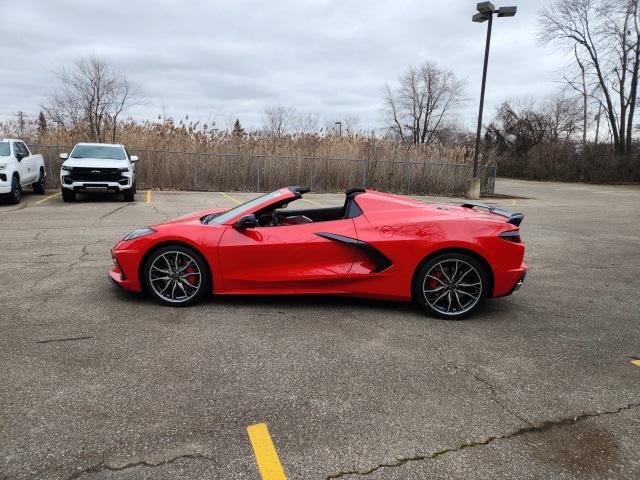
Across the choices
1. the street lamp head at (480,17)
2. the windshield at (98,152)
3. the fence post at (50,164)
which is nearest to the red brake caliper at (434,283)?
the windshield at (98,152)

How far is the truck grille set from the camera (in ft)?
44.3

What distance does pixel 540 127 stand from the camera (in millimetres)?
58812

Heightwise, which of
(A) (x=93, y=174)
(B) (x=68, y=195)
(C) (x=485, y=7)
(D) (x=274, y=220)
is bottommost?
(B) (x=68, y=195)

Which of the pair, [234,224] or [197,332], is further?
[234,224]

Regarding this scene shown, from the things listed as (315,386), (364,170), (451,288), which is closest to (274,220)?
(451,288)

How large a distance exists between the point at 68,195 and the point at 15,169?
56.9 inches

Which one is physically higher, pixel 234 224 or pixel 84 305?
pixel 234 224

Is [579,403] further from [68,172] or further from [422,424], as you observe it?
[68,172]

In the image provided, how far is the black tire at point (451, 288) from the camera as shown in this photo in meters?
4.52

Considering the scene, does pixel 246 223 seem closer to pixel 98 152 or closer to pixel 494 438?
pixel 494 438

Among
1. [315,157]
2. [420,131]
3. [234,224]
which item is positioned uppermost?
[420,131]

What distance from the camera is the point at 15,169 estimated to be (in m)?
12.9

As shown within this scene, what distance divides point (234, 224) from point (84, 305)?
64.2 inches

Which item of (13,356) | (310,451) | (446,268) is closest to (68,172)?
(13,356)
